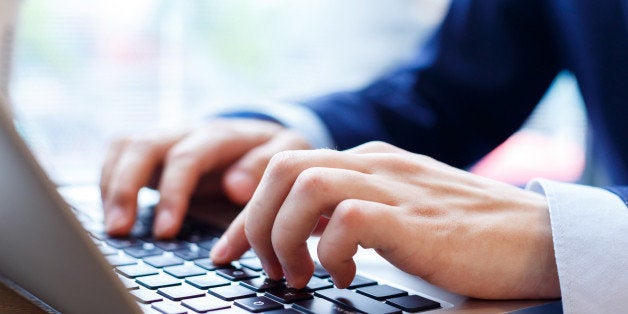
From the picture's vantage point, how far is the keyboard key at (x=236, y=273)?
528 mm

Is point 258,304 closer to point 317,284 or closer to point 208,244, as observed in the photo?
point 317,284

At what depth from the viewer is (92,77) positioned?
9.95 feet

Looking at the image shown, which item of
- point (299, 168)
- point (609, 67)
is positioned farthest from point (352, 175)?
point (609, 67)

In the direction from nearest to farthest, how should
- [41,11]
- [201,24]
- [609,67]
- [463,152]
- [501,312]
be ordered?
1. [501,312]
2. [609,67]
3. [463,152]
4. [41,11]
5. [201,24]

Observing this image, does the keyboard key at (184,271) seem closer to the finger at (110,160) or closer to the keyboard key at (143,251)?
the keyboard key at (143,251)

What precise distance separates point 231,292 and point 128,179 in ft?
1.03

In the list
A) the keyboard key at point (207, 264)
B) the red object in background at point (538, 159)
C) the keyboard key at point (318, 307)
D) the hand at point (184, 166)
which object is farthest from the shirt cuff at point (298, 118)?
the red object in background at point (538, 159)

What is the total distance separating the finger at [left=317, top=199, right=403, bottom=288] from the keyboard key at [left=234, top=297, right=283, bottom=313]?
0.14ft

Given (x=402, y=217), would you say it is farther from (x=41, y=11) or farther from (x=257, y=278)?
(x=41, y=11)

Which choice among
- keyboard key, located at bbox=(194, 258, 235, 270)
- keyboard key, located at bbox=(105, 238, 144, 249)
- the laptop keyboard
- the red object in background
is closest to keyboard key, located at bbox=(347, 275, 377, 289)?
the laptop keyboard

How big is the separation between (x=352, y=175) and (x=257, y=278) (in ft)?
0.33

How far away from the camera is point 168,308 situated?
0.44 meters

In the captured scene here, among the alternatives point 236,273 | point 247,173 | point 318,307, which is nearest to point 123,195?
point 247,173

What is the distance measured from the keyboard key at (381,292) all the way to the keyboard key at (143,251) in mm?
197
